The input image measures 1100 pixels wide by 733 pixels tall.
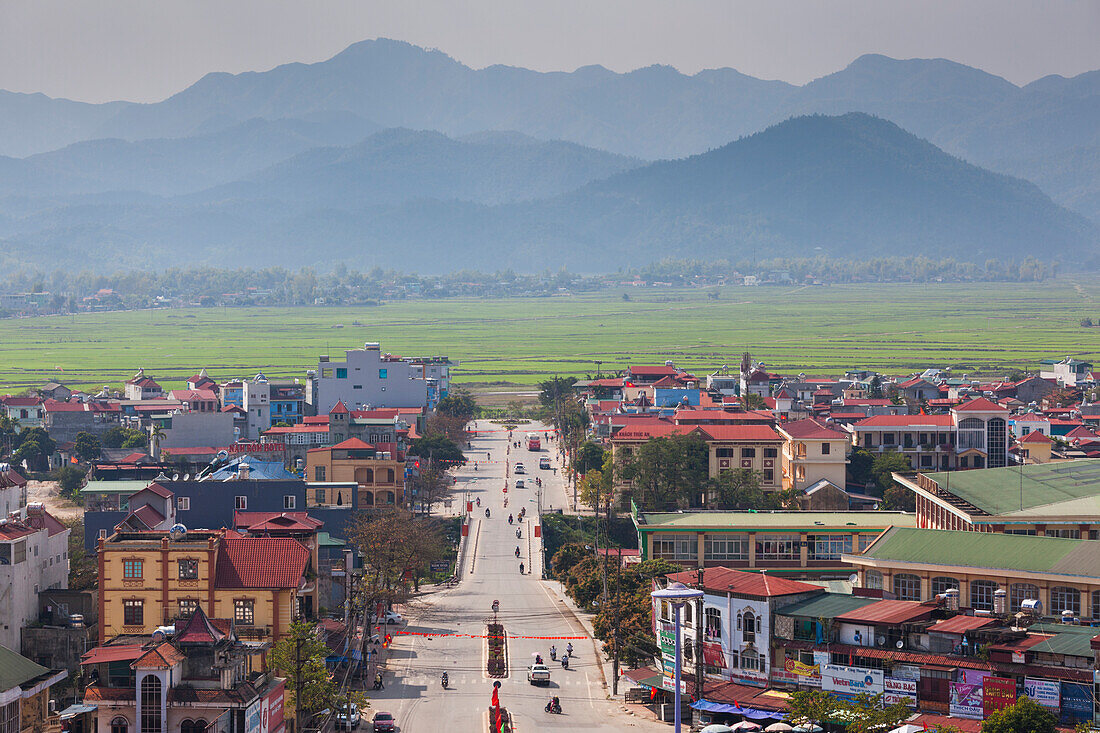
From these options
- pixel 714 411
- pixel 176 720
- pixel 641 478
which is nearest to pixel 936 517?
pixel 641 478

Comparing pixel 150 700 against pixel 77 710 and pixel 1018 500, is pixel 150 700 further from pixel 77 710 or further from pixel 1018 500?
pixel 1018 500

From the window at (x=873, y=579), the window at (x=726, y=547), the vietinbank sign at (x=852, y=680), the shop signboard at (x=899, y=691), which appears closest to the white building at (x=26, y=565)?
the window at (x=726, y=547)

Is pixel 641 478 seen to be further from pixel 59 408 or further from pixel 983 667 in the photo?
pixel 59 408

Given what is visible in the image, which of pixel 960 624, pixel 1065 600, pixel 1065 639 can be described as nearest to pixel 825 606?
pixel 960 624

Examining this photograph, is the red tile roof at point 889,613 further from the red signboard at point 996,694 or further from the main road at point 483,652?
the main road at point 483,652

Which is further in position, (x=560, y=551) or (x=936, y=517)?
(x=560, y=551)

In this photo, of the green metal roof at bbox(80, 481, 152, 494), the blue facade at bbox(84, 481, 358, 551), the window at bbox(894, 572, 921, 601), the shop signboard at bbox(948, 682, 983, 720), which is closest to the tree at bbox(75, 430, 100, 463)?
the green metal roof at bbox(80, 481, 152, 494)

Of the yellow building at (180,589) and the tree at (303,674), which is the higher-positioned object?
the yellow building at (180,589)
